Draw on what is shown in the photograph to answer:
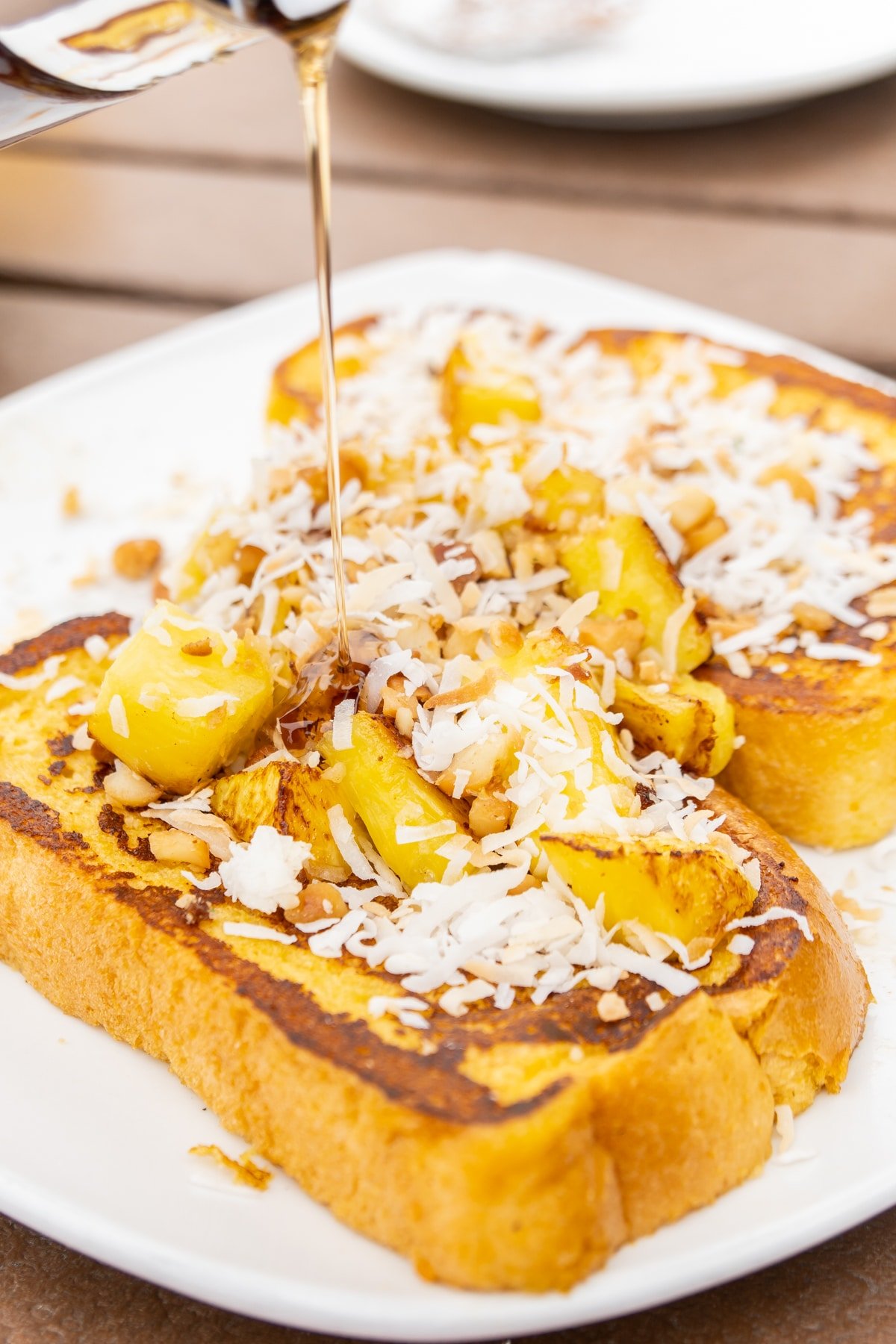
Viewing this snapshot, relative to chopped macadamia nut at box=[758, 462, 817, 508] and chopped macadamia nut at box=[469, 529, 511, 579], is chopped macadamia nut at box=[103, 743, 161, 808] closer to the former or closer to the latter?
chopped macadamia nut at box=[469, 529, 511, 579]

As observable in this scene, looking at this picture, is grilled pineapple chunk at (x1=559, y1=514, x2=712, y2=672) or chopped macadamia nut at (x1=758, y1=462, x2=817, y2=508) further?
chopped macadamia nut at (x1=758, y1=462, x2=817, y2=508)

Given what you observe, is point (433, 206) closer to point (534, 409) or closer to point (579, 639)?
point (534, 409)

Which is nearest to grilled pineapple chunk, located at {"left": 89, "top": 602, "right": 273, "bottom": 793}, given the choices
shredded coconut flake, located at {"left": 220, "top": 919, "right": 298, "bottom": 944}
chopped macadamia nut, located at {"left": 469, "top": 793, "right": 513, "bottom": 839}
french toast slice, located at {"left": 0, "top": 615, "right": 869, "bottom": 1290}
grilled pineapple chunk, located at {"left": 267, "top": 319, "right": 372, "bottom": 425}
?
french toast slice, located at {"left": 0, "top": 615, "right": 869, "bottom": 1290}

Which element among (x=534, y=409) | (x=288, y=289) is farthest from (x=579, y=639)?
(x=288, y=289)

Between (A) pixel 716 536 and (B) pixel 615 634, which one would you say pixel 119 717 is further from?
(A) pixel 716 536

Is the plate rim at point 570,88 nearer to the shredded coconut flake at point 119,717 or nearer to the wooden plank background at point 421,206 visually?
the wooden plank background at point 421,206

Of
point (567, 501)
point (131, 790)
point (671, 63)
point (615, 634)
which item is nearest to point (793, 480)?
point (567, 501)

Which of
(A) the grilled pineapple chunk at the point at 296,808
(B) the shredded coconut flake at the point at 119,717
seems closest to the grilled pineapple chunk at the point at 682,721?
(A) the grilled pineapple chunk at the point at 296,808
